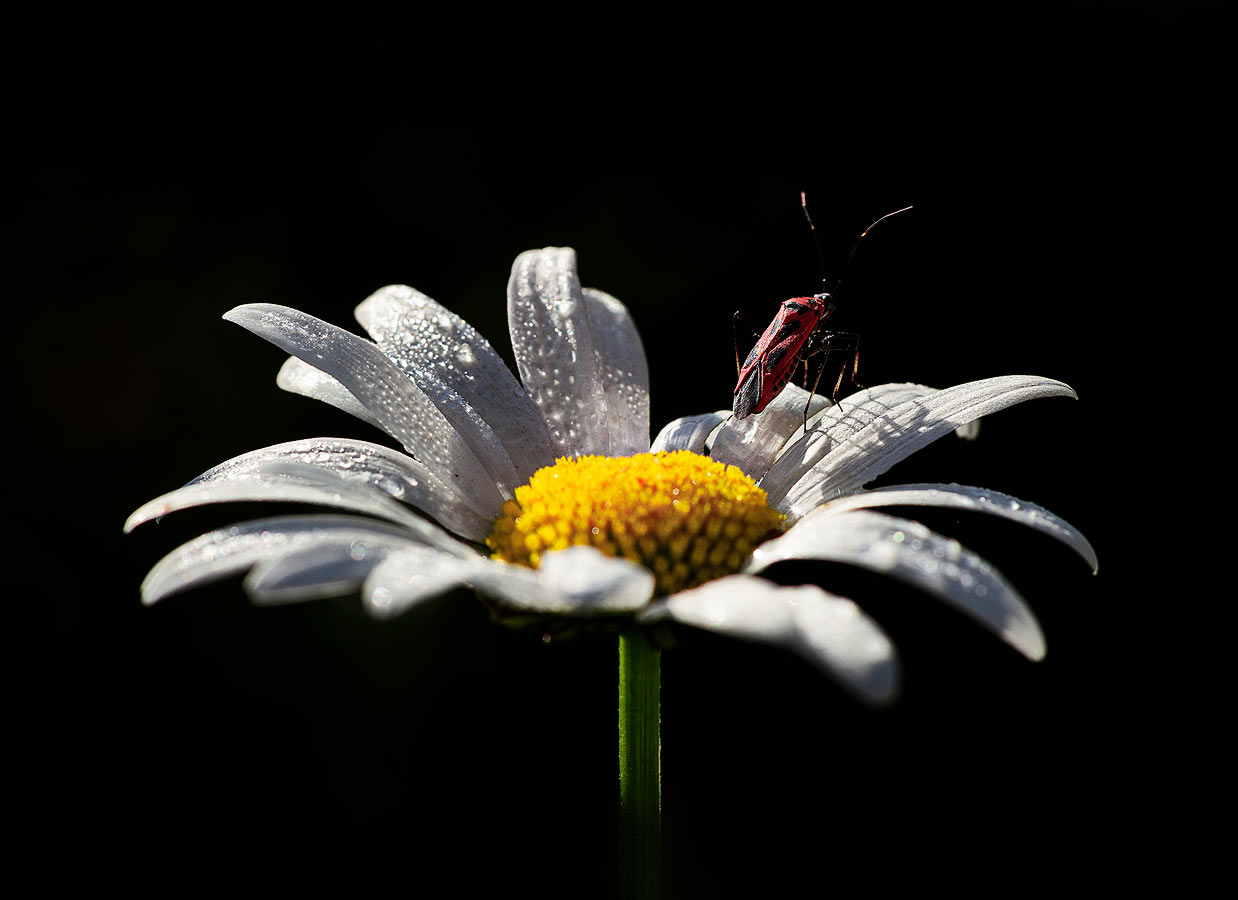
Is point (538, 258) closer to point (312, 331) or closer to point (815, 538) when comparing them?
point (312, 331)

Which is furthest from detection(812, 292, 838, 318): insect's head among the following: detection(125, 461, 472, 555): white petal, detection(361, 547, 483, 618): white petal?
detection(361, 547, 483, 618): white petal

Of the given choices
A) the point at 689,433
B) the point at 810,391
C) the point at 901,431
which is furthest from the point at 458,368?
the point at 901,431

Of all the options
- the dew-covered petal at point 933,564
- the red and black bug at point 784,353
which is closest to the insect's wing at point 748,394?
the red and black bug at point 784,353

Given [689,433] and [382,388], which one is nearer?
[382,388]

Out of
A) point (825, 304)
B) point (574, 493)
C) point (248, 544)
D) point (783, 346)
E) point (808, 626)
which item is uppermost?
point (825, 304)

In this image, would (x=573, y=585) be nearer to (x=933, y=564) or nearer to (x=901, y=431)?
(x=933, y=564)

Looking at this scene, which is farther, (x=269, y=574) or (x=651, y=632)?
(x=651, y=632)

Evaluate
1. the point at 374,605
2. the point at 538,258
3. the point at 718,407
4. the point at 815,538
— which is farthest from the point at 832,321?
the point at 374,605
